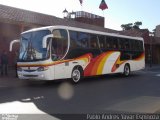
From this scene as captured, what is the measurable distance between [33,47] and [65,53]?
1.57 metres

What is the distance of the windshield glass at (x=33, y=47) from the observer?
14906mm

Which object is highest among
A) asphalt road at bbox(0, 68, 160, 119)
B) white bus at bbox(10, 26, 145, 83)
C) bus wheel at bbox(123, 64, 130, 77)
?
white bus at bbox(10, 26, 145, 83)

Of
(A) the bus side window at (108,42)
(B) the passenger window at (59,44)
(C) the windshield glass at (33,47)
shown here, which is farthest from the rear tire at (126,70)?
(C) the windshield glass at (33,47)

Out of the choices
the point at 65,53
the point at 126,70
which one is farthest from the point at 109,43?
the point at 65,53

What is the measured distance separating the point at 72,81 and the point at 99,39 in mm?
3800

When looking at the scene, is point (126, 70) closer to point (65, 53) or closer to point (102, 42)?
point (102, 42)

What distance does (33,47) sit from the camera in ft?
50.1

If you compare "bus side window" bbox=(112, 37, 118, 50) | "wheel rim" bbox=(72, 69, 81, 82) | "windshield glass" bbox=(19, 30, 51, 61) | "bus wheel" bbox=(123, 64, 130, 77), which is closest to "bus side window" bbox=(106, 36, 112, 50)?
"bus side window" bbox=(112, 37, 118, 50)

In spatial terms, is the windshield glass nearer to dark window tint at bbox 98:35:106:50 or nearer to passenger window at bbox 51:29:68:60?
passenger window at bbox 51:29:68:60

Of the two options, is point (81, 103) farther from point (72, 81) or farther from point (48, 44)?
point (72, 81)

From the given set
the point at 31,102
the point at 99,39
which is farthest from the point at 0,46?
the point at 31,102

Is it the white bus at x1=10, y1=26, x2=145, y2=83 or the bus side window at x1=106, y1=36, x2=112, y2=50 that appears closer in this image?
the white bus at x1=10, y1=26, x2=145, y2=83

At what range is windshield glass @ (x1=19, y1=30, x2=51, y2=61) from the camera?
48.9 ft

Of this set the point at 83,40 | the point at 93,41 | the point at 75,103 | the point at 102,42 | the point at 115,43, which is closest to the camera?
the point at 75,103
